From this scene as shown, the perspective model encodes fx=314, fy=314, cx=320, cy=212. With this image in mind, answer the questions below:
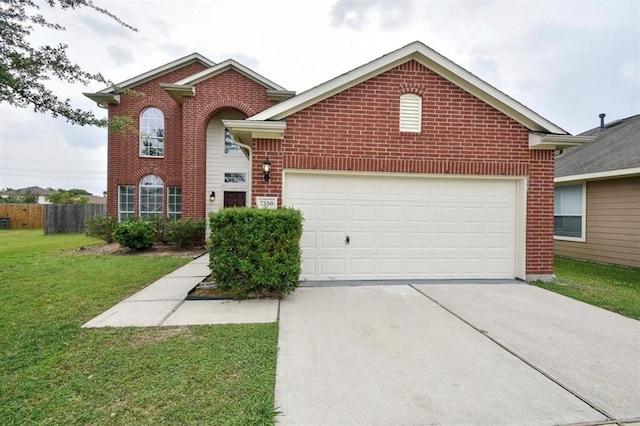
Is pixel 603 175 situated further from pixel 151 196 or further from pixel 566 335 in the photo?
pixel 151 196

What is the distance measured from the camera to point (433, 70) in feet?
21.6

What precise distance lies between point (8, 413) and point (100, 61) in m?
11.4

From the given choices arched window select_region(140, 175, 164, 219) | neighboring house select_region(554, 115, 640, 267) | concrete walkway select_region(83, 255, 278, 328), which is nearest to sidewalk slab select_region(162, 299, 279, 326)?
concrete walkway select_region(83, 255, 278, 328)

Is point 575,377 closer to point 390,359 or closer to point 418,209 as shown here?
point 390,359

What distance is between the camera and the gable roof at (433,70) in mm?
6180

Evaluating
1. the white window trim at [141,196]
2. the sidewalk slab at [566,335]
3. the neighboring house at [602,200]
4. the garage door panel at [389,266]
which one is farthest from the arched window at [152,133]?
the neighboring house at [602,200]

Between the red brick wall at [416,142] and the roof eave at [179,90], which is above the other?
the roof eave at [179,90]

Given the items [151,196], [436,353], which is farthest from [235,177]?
[436,353]

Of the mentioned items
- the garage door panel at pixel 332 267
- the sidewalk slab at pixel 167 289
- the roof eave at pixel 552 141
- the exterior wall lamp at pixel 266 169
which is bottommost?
the sidewalk slab at pixel 167 289

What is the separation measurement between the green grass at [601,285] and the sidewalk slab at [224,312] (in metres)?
5.43

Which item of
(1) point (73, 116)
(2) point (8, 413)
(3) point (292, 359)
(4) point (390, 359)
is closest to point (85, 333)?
(2) point (8, 413)

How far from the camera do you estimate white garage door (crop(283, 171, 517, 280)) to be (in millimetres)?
6445

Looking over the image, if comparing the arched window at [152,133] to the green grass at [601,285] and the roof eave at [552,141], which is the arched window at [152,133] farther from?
the green grass at [601,285]

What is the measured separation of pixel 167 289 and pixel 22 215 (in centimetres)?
2532
